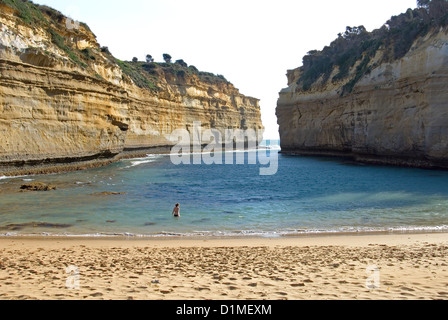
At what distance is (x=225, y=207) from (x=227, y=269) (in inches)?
314

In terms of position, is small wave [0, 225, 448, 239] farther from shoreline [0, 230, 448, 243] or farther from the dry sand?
the dry sand

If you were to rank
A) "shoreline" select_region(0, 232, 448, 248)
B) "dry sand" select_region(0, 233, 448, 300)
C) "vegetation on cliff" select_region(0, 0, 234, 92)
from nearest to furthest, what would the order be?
1. "dry sand" select_region(0, 233, 448, 300)
2. "shoreline" select_region(0, 232, 448, 248)
3. "vegetation on cliff" select_region(0, 0, 234, 92)

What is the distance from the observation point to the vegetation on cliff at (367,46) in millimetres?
30109

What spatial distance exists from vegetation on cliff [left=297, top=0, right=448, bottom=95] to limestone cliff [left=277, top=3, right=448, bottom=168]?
0.70 feet

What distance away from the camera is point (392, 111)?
29.2m

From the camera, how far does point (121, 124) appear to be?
33.9 metres

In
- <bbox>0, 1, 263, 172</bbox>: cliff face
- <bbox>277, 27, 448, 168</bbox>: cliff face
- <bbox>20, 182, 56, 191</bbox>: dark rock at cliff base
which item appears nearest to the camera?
<bbox>20, 182, 56, 191</bbox>: dark rock at cliff base

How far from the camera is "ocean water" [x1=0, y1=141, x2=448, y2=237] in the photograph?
35.0 feet

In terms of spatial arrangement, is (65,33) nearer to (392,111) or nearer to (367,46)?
(392,111)

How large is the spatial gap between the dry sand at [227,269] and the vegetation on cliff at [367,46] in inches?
→ 963

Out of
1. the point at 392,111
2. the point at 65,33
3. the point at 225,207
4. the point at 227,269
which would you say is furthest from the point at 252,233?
the point at 65,33

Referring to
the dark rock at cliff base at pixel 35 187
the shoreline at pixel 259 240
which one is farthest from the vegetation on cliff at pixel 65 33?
the shoreline at pixel 259 240

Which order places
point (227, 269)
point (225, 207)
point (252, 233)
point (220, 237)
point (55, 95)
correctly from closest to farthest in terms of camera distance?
point (227, 269) < point (220, 237) < point (252, 233) < point (225, 207) < point (55, 95)

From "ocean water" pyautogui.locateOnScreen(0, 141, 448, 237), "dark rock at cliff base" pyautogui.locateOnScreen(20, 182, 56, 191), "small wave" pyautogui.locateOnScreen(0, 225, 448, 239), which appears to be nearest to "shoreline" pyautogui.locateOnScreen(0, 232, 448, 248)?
"small wave" pyautogui.locateOnScreen(0, 225, 448, 239)
